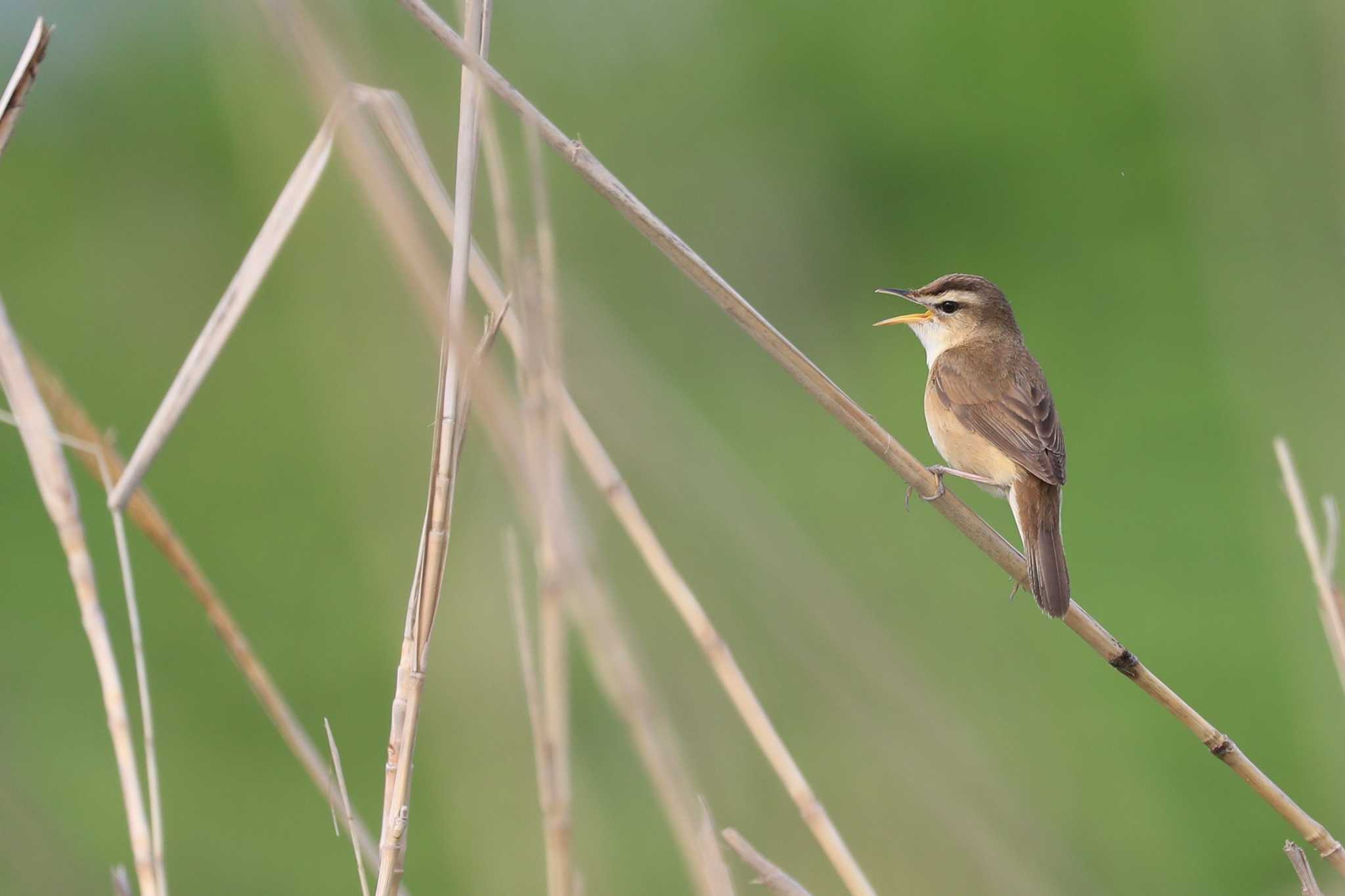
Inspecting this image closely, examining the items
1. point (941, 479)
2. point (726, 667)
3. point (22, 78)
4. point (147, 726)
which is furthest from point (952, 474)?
point (22, 78)

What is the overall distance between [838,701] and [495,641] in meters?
2.45

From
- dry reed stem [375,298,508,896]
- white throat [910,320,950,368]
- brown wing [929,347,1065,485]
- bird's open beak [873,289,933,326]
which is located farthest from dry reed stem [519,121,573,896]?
white throat [910,320,950,368]

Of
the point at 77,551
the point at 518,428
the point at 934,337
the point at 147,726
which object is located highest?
the point at 934,337

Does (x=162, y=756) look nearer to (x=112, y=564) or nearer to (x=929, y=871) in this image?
(x=112, y=564)

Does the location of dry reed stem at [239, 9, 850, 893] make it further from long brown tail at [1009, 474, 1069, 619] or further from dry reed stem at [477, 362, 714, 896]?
long brown tail at [1009, 474, 1069, 619]

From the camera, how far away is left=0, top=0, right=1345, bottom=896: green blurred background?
342 centimetres

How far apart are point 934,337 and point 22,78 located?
298cm

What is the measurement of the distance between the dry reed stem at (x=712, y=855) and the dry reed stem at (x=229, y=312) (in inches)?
36.7

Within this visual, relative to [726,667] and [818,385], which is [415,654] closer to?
[726,667]

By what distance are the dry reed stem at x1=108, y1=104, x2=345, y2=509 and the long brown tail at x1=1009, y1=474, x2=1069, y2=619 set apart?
1.70 metres

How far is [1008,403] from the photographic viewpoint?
372cm

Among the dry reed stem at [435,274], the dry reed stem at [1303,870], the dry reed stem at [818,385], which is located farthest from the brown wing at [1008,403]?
the dry reed stem at [435,274]

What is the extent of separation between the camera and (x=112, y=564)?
328 inches

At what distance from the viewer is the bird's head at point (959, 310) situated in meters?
4.17
